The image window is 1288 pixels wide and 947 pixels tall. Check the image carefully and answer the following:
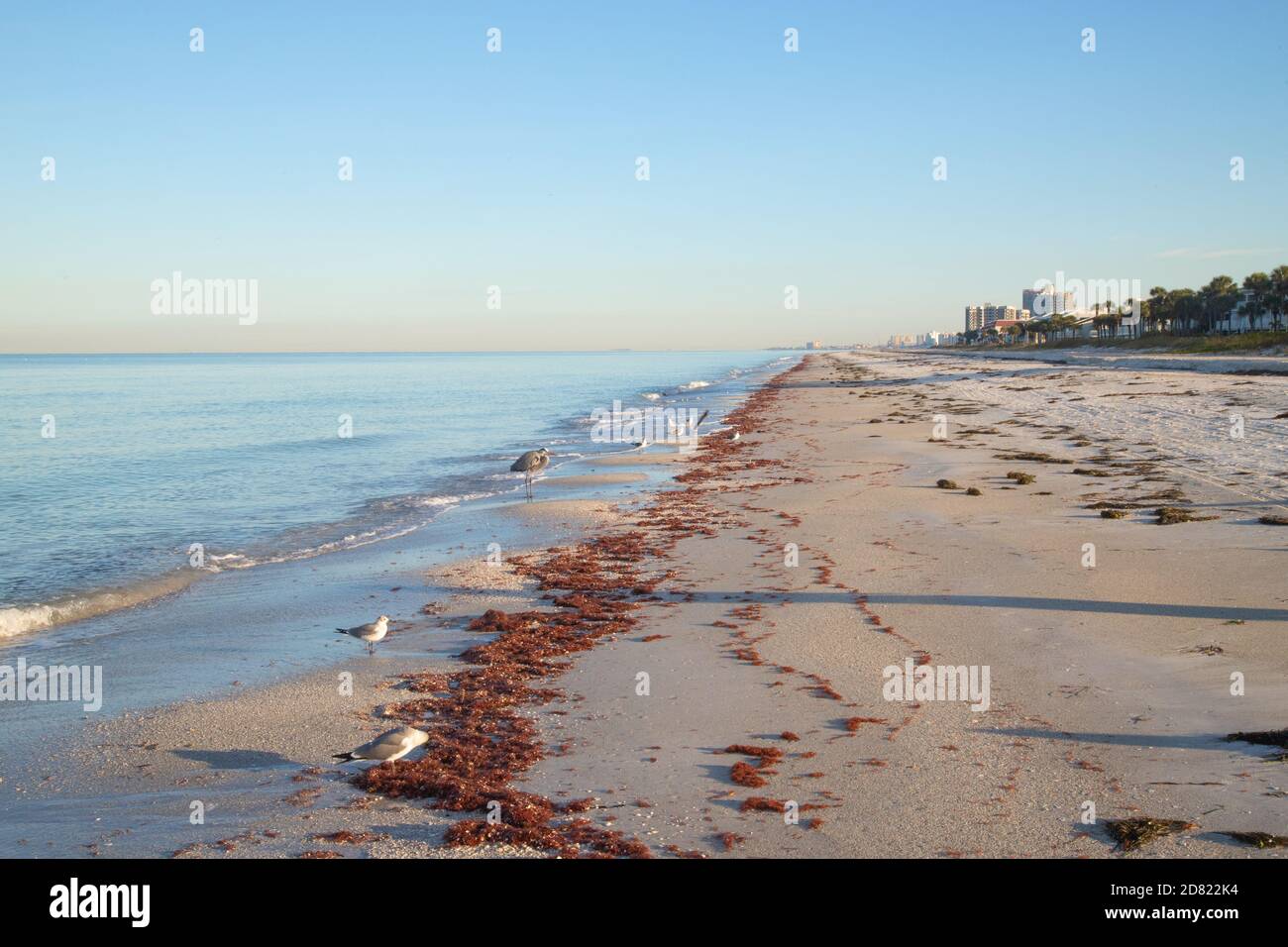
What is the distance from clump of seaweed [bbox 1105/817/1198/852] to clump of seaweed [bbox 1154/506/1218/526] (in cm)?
981

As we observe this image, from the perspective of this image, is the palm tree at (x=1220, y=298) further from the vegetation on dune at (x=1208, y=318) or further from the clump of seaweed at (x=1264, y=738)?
the clump of seaweed at (x=1264, y=738)

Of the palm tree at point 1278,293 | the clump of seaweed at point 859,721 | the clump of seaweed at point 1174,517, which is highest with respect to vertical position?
the palm tree at point 1278,293

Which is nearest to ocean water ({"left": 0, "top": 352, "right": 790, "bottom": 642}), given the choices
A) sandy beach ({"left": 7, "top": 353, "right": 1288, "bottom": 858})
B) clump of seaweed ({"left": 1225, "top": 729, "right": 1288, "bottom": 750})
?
sandy beach ({"left": 7, "top": 353, "right": 1288, "bottom": 858})

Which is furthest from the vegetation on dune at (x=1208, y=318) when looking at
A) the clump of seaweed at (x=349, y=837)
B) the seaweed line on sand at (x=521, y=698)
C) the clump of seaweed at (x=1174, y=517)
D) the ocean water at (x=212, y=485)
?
the clump of seaweed at (x=349, y=837)

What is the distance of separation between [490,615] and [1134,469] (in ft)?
49.3

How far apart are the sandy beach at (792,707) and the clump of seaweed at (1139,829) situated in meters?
0.04

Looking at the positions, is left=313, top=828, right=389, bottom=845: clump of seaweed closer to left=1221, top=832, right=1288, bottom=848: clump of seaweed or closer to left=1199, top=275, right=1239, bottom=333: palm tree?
left=1221, top=832, right=1288, bottom=848: clump of seaweed

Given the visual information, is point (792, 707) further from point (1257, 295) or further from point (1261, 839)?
point (1257, 295)

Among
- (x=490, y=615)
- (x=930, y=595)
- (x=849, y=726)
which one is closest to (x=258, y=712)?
(x=490, y=615)

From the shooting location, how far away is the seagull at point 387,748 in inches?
249

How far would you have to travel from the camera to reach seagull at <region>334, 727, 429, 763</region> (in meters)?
6.31

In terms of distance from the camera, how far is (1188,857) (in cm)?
474
